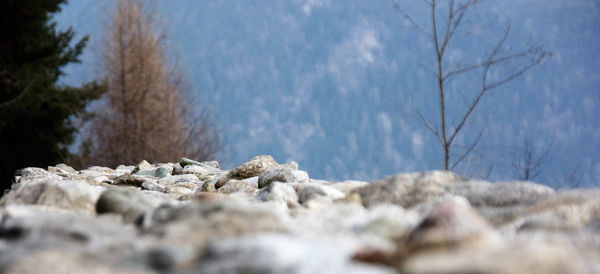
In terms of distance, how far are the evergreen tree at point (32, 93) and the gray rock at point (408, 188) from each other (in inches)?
273

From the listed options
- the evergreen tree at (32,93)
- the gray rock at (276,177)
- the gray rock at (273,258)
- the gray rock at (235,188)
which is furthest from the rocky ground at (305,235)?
the evergreen tree at (32,93)

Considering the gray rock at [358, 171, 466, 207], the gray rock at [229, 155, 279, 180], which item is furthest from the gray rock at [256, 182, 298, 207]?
the gray rock at [229, 155, 279, 180]

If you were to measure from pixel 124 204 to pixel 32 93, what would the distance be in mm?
7367

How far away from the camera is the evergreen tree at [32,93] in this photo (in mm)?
8727

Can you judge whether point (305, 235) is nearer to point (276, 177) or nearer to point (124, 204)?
point (124, 204)

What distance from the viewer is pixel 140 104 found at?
11852 mm

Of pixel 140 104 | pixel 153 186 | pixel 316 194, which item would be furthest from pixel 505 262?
pixel 140 104

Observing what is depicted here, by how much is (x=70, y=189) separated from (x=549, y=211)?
207cm

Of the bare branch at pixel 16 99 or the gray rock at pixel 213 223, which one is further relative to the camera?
the bare branch at pixel 16 99

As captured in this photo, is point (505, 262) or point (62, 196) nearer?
point (505, 262)

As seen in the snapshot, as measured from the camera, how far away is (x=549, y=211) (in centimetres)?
211

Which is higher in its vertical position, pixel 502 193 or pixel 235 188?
pixel 235 188

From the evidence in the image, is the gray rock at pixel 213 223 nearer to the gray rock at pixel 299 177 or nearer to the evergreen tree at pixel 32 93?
the gray rock at pixel 299 177

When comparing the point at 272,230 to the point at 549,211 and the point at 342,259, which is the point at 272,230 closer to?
the point at 342,259
